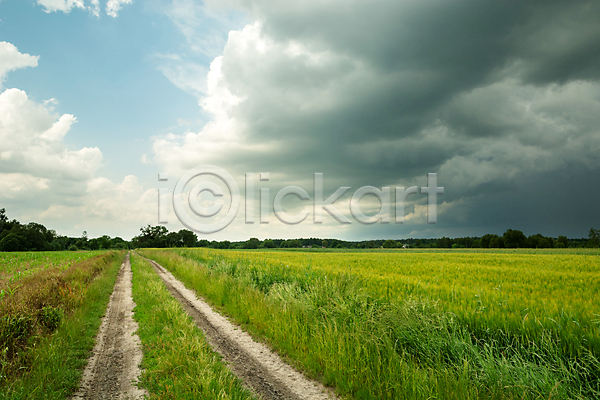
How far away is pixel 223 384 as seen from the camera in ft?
15.9

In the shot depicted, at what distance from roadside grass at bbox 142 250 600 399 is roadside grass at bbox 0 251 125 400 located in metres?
4.37

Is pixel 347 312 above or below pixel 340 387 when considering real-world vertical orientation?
above

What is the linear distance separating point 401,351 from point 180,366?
466 cm

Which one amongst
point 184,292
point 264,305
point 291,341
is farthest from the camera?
point 184,292

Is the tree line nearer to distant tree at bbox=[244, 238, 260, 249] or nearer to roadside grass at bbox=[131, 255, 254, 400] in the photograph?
distant tree at bbox=[244, 238, 260, 249]

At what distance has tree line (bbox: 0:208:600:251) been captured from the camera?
311 ft

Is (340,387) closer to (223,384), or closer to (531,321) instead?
(223,384)

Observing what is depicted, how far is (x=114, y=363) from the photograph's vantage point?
6367mm

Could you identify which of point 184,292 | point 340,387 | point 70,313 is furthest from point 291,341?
point 184,292

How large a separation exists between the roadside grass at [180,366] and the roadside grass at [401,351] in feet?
5.80

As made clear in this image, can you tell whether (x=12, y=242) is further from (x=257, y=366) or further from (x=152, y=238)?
(x=257, y=366)

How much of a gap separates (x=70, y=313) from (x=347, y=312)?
967 centimetres

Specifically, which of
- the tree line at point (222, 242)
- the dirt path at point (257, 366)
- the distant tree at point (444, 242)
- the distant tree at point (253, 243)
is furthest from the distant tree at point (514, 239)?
the dirt path at point (257, 366)

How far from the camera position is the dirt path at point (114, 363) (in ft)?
16.8
